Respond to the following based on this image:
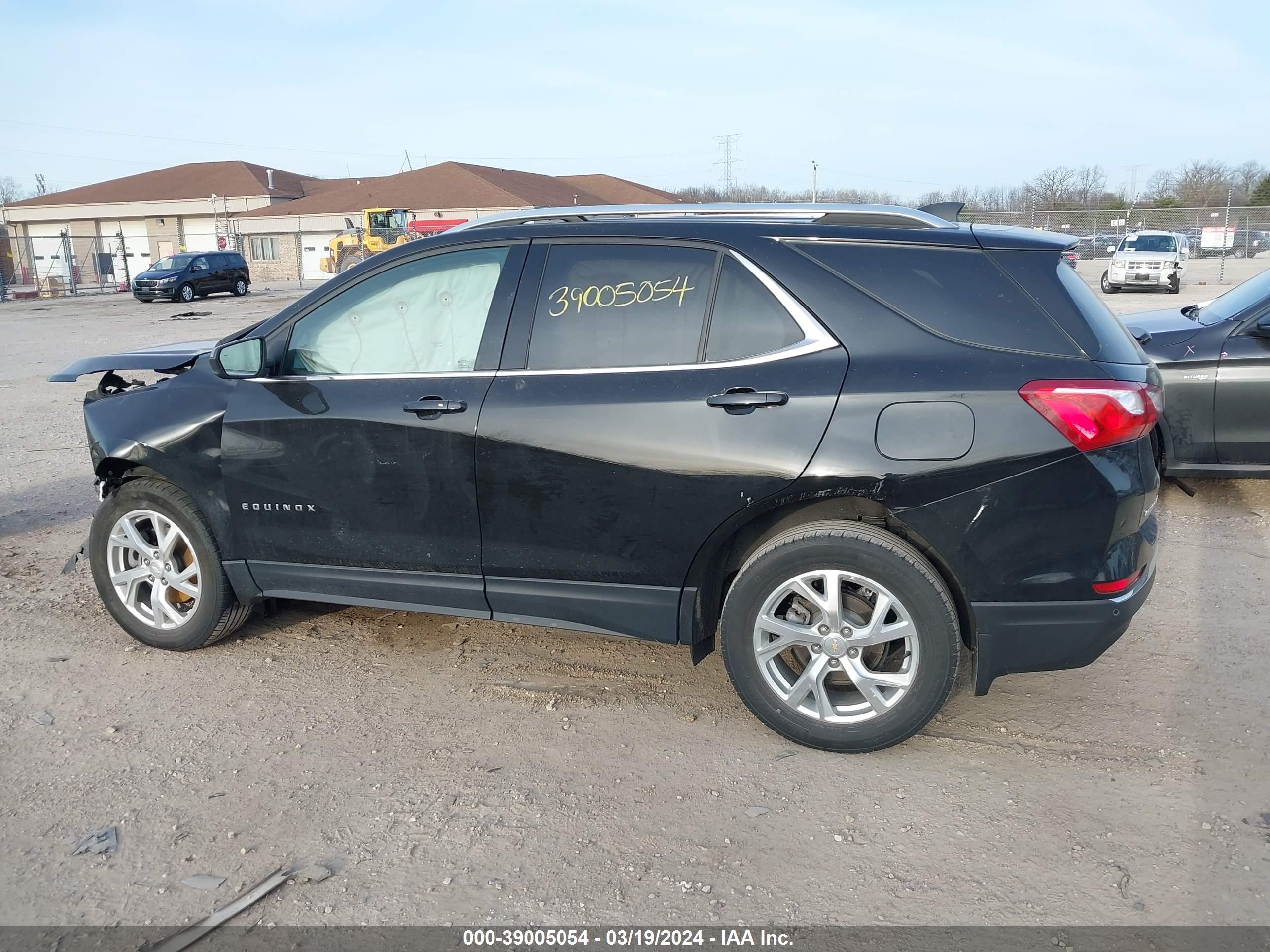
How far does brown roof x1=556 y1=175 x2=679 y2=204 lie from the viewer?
69.7m

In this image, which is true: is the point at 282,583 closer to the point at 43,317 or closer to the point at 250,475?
the point at 250,475

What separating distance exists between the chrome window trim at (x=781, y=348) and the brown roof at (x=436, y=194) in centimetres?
5185

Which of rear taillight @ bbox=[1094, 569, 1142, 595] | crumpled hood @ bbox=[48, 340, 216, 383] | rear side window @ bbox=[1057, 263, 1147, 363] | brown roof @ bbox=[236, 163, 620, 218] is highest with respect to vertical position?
brown roof @ bbox=[236, 163, 620, 218]

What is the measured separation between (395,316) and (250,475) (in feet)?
2.92

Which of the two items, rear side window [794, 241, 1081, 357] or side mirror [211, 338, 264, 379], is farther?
side mirror [211, 338, 264, 379]

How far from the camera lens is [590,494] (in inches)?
144

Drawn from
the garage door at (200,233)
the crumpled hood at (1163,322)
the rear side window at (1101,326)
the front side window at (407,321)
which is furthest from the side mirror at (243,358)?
the garage door at (200,233)

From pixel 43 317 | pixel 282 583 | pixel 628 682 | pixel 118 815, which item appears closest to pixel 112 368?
pixel 282 583

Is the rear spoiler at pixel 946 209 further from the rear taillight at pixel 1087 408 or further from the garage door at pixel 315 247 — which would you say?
the garage door at pixel 315 247

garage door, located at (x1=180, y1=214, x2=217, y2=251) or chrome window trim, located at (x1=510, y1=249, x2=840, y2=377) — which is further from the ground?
garage door, located at (x1=180, y1=214, x2=217, y2=251)

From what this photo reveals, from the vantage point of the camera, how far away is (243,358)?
4207 millimetres

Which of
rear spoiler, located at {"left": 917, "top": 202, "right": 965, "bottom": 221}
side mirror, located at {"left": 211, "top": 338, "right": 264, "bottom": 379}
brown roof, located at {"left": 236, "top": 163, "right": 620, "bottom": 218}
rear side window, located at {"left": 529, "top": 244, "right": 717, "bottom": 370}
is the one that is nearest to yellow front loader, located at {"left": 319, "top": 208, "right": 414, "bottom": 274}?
brown roof, located at {"left": 236, "top": 163, "right": 620, "bottom": 218}

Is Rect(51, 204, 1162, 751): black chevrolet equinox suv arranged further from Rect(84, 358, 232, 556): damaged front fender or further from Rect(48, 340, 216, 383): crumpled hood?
Rect(48, 340, 216, 383): crumpled hood

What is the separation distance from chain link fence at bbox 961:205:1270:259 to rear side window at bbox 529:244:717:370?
3838 centimetres
